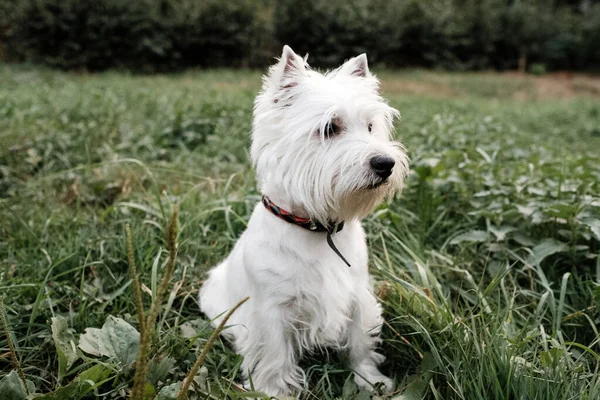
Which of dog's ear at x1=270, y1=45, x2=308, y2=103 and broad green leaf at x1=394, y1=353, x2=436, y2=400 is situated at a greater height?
dog's ear at x1=270, y1=45, x2=308, y2=103

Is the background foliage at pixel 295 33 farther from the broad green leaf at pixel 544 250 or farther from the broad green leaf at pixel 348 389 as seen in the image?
the broad green leaf at pixel 348 389

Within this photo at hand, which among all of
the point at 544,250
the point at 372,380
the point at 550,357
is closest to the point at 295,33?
the point at 544,250

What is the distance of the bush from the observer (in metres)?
15.3

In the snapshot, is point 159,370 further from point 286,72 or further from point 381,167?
point 286,72

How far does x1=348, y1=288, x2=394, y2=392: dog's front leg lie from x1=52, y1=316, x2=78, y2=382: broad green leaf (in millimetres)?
1318

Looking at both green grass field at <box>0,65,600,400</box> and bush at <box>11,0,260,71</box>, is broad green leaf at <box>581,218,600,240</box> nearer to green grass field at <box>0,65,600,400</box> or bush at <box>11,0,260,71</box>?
green grass field at <box>0,65,600,400</box>

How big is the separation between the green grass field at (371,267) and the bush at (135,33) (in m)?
12.1

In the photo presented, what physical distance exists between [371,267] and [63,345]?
176cm

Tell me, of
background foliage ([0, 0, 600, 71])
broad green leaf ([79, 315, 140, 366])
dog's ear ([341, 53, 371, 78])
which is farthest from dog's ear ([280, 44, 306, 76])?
background foliage ([0, 0, 600, 71])

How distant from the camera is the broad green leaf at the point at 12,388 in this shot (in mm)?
1735

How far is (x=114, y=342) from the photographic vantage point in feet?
7.01

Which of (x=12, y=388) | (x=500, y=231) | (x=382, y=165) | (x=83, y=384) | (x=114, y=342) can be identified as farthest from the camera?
(x=500, y=231)

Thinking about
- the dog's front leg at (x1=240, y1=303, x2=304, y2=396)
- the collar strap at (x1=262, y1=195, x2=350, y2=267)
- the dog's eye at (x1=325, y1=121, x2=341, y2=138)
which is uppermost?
the dog's eye at (x1=325, y1=121, x2=341, y2=138)

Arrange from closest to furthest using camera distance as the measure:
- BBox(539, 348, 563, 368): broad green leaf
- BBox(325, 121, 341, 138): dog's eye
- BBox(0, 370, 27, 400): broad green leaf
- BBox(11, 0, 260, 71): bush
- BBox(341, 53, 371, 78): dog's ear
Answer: BBox(0, 370, 27, 400): broad green leaf
BBox(539, 348, 563, 368): broad green leaf
BBox(325, 121, 341, 138): dog's eye
BBox(341, 53, 371, 78): dog's ear
BBox(11, 0, 260, 71): bush
